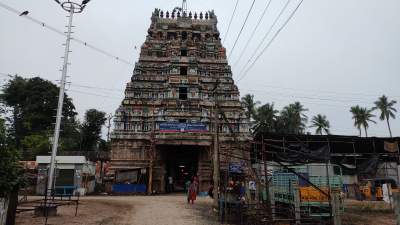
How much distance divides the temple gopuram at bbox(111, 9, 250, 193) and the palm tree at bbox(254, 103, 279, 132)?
20.2m

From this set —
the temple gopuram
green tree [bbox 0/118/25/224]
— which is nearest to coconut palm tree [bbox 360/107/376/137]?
the temple gopuram

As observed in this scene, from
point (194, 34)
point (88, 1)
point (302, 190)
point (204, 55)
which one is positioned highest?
point (194, 34)

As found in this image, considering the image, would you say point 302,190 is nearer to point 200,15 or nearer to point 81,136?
point 200,15

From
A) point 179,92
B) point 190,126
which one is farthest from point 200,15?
point 190,126

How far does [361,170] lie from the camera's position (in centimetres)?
2714

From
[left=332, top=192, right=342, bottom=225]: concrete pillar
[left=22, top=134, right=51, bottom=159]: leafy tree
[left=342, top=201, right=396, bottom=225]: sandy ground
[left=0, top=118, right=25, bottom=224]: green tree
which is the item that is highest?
[left=22, top=134, right=51, bottom=159]: leafy tree

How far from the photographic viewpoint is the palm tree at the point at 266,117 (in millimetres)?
62072

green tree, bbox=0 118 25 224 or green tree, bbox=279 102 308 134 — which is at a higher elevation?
green tree, bbox=279 102 308 134

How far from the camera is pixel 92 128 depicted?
204ft

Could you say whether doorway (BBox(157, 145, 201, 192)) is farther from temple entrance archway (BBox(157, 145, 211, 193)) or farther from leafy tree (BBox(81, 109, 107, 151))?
leafy tree (BBox(81, 109, 107, 151))

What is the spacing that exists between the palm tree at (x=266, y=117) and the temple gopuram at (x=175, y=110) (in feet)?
66.3

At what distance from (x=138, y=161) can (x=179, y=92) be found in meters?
10.0

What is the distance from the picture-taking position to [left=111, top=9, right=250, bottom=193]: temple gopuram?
3381 cm

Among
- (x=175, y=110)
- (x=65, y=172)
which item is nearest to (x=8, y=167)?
Result: (x=65, y=172)
